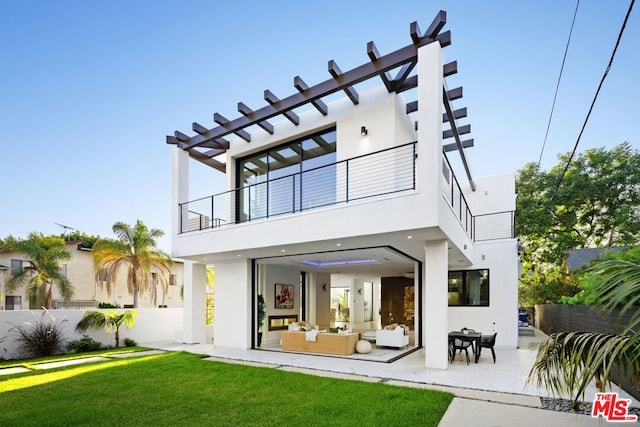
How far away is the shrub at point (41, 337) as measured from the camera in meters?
11.7

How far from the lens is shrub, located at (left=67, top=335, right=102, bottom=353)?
1262 cm

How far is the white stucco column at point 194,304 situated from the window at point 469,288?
28.5 feet

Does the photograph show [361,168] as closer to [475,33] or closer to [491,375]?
[475,33]

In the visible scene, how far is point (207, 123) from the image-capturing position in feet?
40.9

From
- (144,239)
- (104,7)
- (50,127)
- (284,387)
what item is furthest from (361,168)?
(144,239)

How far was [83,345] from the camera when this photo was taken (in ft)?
42.2

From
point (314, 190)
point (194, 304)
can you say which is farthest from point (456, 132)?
point (194, 304)

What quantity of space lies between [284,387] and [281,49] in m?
9.25

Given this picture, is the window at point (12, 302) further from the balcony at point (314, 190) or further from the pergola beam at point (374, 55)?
the pergola beam at point (374, 55)

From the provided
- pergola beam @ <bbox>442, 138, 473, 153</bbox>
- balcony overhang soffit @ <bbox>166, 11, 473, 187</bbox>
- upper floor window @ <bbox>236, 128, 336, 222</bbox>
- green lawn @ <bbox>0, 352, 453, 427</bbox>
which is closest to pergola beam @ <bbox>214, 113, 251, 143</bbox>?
balcony overhang soffit @ <bbox>166, 11, 473, 187</bbox>

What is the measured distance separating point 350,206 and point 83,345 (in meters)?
9.93

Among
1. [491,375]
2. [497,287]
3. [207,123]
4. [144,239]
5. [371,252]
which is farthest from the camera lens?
[144,239]

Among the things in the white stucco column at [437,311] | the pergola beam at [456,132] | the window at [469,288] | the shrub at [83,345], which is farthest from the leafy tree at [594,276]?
the shrub at [83,345]

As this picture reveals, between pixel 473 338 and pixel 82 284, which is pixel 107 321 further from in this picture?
pixel 473 338
